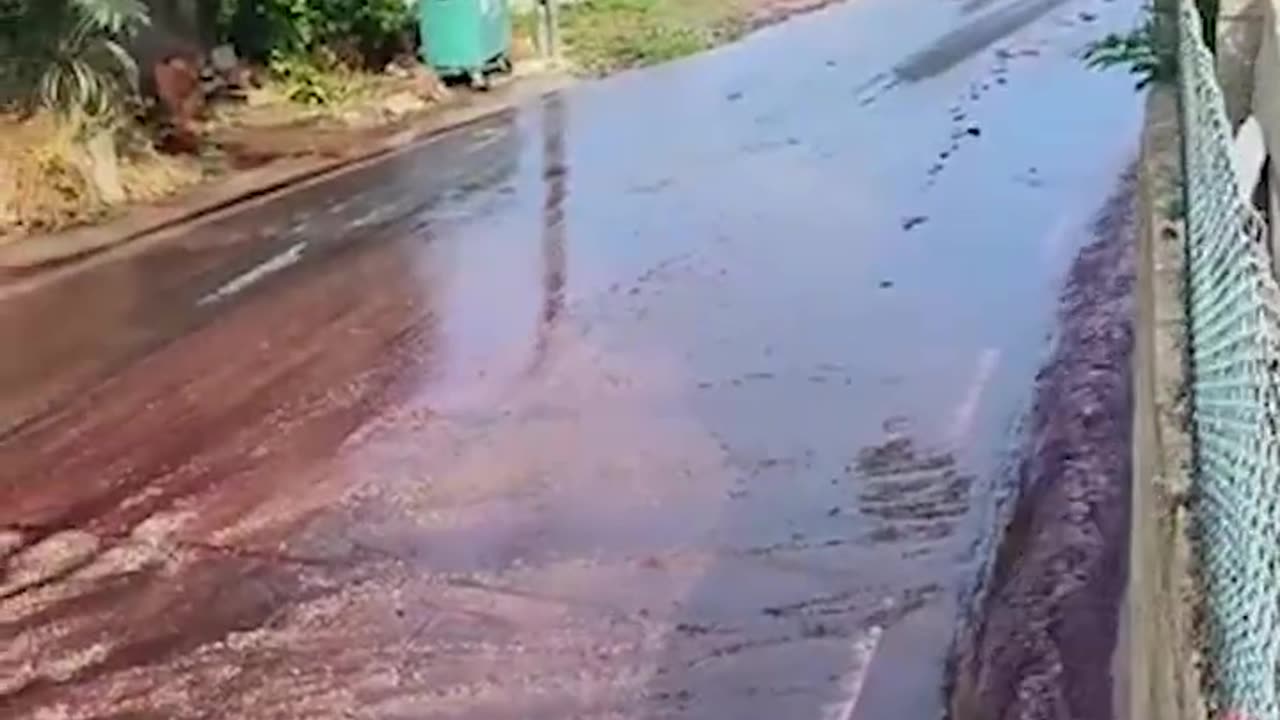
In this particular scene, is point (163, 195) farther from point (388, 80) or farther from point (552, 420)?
point (552, 420)

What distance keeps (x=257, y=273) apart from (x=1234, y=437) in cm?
803

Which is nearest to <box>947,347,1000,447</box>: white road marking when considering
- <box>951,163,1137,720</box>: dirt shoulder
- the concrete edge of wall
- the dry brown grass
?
<box>951,163,1137,720</box>: dirt shoulder

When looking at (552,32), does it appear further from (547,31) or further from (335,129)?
(335,129)

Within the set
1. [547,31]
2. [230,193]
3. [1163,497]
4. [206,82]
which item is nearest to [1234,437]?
[1163,497]

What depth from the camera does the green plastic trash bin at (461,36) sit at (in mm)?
15609

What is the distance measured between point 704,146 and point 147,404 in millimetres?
6120

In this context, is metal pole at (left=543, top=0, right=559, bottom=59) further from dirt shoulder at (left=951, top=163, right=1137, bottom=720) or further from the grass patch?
dirt shoulder at (left=951, top=163, right=1137, bottom=720)

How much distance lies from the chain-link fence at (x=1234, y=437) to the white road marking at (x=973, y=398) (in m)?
3.17

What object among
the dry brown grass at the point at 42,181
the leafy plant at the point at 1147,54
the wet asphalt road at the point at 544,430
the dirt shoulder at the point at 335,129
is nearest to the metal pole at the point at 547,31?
the dirt shoulder at the point at 335,129

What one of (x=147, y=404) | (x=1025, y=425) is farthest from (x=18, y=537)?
(x=1025, y=425)

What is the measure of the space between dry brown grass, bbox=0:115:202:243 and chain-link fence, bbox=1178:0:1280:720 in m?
8.30

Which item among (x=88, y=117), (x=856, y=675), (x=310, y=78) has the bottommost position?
(x=856, y=675)

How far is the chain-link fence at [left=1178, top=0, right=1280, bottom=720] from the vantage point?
273 cm

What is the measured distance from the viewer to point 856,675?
6000 millimetres
